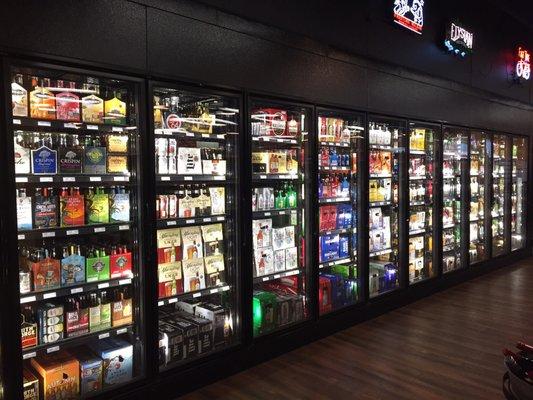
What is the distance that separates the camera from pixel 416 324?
4.85m

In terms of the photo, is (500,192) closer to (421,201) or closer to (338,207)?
(421,201)

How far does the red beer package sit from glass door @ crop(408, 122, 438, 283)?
12.6ft

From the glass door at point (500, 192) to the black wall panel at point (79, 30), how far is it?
6.84 metres

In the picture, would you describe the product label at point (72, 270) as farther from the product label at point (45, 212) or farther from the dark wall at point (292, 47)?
the dark wall at point (292, 47)

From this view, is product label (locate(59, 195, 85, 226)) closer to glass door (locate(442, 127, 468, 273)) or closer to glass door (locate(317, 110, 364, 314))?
glass door (locate(317, 110, 364, 314))

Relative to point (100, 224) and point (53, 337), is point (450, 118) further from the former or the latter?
point (53, 337)

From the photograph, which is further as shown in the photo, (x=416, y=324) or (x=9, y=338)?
(x=416, y=324)

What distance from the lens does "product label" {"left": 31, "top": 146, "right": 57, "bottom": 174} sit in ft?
9.19

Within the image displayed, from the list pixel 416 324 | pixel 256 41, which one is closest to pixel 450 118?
pixel 416 324

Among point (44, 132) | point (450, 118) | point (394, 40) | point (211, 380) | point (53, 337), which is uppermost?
point (394, 40)

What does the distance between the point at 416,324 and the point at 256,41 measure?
330 centimetres

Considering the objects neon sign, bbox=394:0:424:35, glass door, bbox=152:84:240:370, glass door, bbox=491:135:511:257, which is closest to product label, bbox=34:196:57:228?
glass door, bbox=152:84:240:370

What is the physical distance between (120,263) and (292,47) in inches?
94.2

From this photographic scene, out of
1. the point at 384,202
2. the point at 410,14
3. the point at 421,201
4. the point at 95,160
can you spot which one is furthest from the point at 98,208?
the point at 421,201
